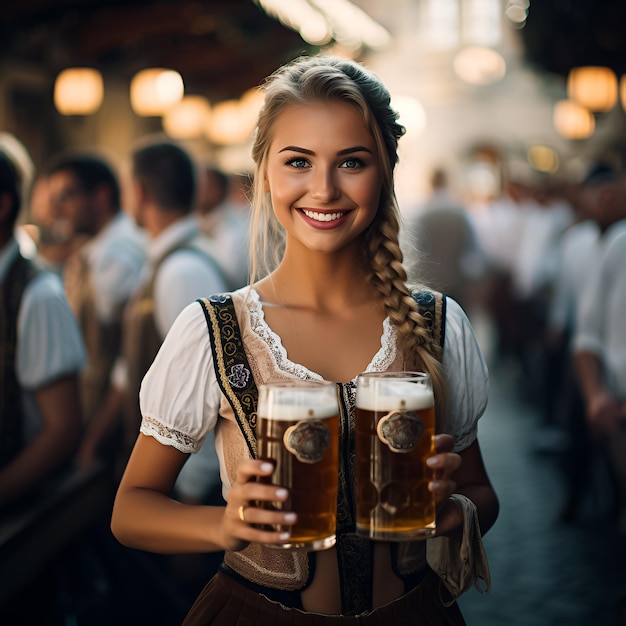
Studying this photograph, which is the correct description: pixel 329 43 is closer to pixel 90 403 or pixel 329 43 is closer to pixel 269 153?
pixel 90 403

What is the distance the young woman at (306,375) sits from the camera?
5.49 feet

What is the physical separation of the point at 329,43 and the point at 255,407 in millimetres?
12116

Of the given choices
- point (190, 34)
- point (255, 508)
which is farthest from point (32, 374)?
point (190, 34)

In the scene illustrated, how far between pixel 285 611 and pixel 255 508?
0.38m

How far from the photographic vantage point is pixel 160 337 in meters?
3.54

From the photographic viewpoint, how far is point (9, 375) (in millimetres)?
2719

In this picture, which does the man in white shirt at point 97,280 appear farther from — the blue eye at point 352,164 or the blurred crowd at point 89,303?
the blue eye at point 352,164

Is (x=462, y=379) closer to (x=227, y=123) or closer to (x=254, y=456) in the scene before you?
(x=254, y=456)

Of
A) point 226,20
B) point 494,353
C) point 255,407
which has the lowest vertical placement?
point 494,353

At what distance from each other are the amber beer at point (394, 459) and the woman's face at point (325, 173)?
36 cm

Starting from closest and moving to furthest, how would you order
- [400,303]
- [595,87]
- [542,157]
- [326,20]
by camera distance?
[400,303]
[595,87]
[326,20]
[542,157]

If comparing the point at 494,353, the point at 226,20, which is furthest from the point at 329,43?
the point at 494,353

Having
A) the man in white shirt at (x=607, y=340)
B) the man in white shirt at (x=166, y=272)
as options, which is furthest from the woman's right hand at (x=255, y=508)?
the man in white shirt at (x=607, y=340)

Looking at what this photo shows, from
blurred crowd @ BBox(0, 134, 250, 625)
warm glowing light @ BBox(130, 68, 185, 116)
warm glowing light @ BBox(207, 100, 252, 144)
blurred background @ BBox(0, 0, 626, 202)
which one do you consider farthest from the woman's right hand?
warm glowing light @ BBox(207, 100, 252, 144)
